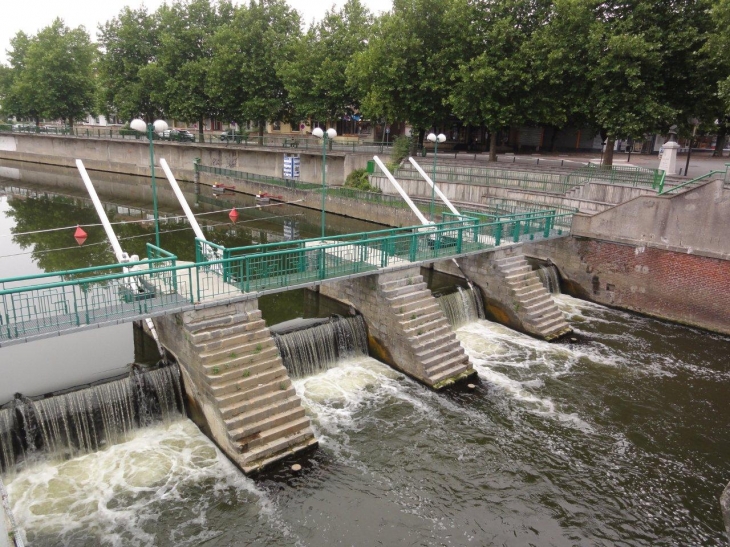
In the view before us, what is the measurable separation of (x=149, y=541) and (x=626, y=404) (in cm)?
1245

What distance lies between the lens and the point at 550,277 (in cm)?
2370

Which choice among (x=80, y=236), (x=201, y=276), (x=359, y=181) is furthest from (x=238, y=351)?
(x=359, y=181)

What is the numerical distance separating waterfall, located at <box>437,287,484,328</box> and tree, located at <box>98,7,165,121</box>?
→ 4346 cm

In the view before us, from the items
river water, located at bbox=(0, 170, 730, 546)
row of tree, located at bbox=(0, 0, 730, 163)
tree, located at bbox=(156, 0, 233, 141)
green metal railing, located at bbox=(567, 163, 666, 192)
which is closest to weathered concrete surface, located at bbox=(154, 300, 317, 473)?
river water, located at bbox=(0, 170, 730, 546)

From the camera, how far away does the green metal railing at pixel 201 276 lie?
435 inches

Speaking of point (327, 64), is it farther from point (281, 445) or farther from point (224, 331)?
point (281, 445)

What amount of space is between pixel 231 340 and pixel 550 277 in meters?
16.5

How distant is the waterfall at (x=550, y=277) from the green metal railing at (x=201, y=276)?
3.41m

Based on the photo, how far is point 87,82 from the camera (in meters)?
63.6

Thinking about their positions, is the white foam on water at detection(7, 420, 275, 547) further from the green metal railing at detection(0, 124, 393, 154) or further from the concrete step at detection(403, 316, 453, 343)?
the green metal railing at detection(0, 124, 393, 154)

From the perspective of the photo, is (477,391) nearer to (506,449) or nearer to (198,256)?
(506,449)

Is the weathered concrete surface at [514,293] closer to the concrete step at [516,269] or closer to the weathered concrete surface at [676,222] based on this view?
the concrete step at [516,269]

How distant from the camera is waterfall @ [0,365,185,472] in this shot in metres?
10.8

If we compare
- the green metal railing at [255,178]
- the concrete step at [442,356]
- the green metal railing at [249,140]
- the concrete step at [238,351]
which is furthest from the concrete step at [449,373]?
the green metal railing at [249,140]
